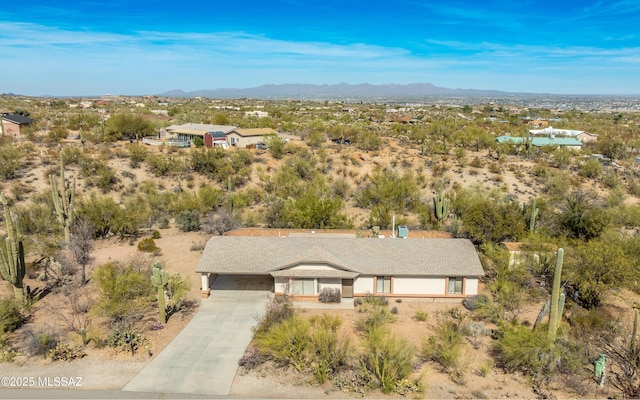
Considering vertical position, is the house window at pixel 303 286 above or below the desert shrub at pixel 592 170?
below

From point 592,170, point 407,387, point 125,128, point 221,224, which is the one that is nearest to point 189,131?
point 125,128

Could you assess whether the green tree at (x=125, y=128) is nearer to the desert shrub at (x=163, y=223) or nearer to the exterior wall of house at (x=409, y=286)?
the desert shrub at (x=163, y=223)

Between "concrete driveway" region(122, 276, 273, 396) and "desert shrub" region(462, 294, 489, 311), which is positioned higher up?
"desert shrub" region(462, 294, 489, 311)

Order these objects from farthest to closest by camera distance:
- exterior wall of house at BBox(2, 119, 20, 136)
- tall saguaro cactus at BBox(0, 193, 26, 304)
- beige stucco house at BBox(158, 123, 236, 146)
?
beige stucco house at BBox(158, 123, 236, 146) < exterior wall of house at BBox(2, 119, 20, 136) < tall saguaro cactus at BBox(0, 193, 26, 304)

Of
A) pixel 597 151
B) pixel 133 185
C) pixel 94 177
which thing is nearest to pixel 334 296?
pixel 133 185

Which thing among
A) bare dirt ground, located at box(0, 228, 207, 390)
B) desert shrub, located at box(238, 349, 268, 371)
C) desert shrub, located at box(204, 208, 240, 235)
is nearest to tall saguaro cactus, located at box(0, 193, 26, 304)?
bare dirt ground, located at box(0, 228, 207, 390)

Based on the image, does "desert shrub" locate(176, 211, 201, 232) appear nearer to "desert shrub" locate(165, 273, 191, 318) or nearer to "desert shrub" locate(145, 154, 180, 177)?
"desert shrub" locate(165, 273, 191, 318)

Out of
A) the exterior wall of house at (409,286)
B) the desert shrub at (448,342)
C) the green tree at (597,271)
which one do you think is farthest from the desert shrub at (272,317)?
the green tree at (597,271)
